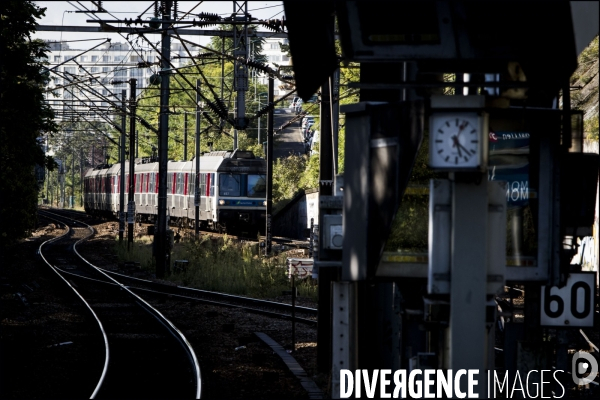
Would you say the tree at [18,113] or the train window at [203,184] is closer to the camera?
the tree at [18,113]

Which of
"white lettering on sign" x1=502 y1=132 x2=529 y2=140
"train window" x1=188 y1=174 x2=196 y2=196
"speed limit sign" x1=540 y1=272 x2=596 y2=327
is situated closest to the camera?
"white lettering on sign" x1=502 y1=132 x2=529 y2=140

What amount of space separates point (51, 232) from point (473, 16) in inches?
1960

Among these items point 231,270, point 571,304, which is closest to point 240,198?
point 231,270

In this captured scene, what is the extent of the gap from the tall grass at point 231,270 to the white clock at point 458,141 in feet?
51.7

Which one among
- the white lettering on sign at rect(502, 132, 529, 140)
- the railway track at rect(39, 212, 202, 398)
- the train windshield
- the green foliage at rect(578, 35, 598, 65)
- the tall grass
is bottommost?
the railway track at rect(39, 212, 202, 398)

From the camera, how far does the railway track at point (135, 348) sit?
1220 centimetres

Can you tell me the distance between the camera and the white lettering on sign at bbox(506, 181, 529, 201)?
8469 mm

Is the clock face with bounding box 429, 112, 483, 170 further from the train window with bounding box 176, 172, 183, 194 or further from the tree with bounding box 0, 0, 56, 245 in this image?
the train window with bounding box 176, 172, 183, 194

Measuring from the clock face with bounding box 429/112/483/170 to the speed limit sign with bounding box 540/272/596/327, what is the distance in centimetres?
274

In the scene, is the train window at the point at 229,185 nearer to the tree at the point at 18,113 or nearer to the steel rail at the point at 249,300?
the steel rail at the point at 249,300

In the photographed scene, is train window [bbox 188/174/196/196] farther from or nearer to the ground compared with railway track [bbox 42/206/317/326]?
farther from the ground

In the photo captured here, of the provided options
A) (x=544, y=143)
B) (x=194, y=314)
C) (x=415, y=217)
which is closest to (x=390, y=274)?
(x=415, y=217)

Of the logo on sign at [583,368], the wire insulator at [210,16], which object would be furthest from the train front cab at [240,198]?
the logo on sign at [583,368]

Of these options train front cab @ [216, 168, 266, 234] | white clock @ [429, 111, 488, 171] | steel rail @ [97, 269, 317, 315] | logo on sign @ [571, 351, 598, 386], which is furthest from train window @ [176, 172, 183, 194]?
white clock @ [429, 111, 488, 171]
